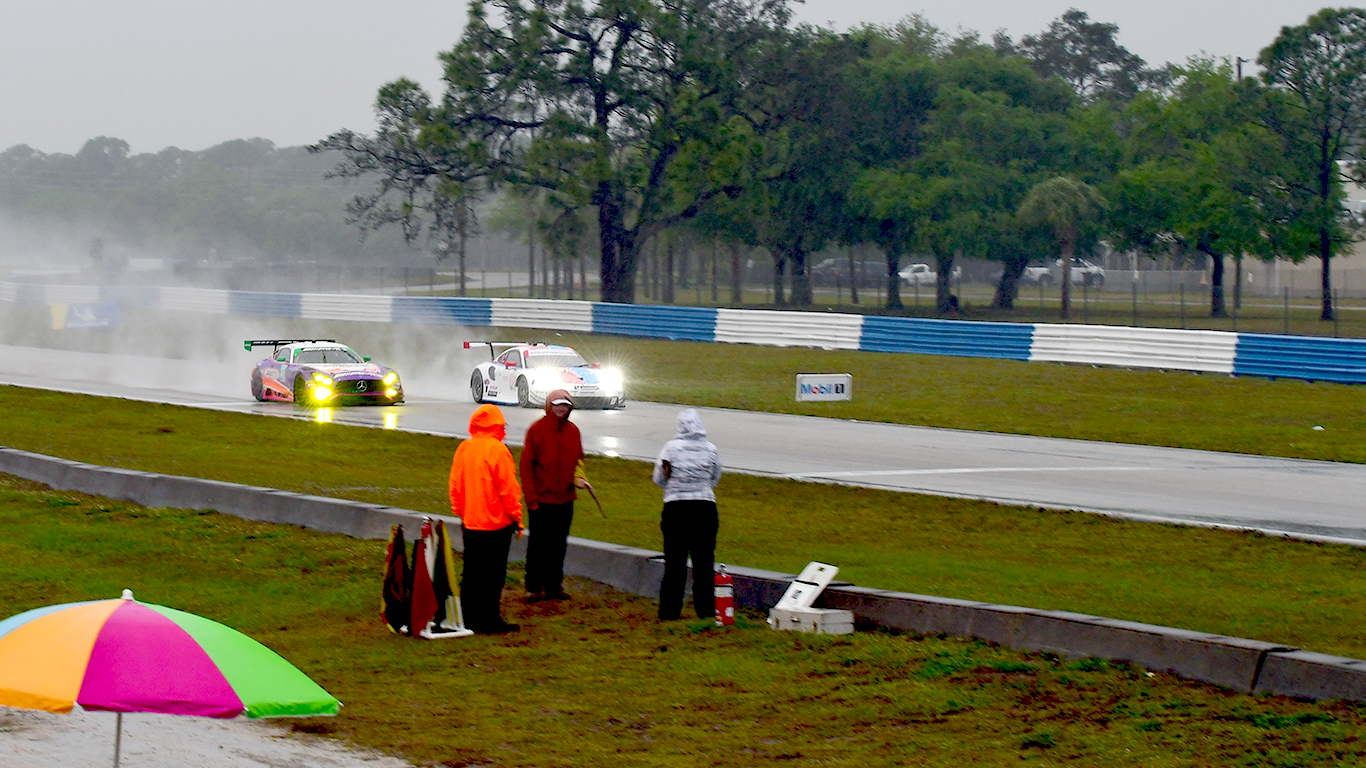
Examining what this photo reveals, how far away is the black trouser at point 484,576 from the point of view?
9703 mm

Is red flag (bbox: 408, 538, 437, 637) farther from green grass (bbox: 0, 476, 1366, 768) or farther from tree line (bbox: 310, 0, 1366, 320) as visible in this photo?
tree line (bbox: 310, 0, 1366, 320)

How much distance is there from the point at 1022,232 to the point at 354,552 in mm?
48718

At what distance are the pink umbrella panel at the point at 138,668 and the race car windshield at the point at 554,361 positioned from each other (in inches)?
839

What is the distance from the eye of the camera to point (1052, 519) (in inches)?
570

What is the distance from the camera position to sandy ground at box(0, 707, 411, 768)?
6.63 m

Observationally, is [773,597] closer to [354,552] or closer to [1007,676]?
[1007,676]

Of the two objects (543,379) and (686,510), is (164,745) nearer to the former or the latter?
(686,510)

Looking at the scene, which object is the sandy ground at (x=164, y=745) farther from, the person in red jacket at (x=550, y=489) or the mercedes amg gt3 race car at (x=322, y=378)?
the mercedes amg gt3 race car at (x=322, y=378)

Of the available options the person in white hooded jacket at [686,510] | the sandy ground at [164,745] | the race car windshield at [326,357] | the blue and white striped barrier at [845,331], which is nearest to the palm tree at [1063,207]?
the blue and white striped barrier at [845,331]

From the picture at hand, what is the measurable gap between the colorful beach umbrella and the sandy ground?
1.45 metres

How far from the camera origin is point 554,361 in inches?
1059

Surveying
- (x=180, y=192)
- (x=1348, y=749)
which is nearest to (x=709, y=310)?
(x=1348, y=749)

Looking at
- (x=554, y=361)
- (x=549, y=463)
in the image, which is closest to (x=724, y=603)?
(x=549, y=463)

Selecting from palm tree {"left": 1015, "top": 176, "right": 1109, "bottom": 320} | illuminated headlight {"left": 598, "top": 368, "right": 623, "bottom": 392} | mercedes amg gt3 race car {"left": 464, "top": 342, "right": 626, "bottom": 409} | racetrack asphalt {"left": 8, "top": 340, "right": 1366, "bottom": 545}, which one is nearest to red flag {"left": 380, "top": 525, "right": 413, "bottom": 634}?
racetrack asphalt {"left": 8, "top": 340, "right": 1366, "bottom": 545}
